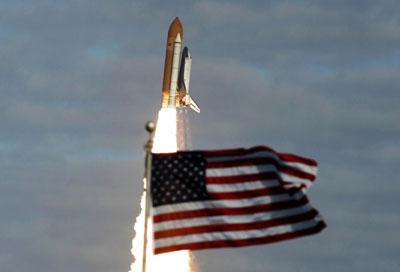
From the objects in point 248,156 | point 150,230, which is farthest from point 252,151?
point 150,230

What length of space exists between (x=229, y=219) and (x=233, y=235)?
677 mm

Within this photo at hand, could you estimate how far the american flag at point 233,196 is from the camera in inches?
2404

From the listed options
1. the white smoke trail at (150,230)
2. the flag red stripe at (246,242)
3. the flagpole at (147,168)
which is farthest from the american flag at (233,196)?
the white smoke trail at (150,230)

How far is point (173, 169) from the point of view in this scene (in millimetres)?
61625

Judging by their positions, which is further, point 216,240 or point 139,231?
point 139,231

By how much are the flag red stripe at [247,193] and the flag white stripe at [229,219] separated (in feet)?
2.57

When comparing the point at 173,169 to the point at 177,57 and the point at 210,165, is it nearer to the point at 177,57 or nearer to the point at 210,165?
the point at 210,165

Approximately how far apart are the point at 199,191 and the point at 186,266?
260 ft

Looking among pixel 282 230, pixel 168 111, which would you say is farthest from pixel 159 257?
pixel 282 230

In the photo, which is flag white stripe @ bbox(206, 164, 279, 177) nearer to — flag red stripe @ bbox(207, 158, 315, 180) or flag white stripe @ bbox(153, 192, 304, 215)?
flag red stripe @ bbox(207, 158, 315, 180)

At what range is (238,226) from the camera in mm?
61469

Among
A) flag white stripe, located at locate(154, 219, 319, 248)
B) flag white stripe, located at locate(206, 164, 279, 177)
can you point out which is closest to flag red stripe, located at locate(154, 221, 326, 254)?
flag white stripe, located at locate(154, 219, 319, 248)

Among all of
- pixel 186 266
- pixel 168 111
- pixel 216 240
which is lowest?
pixel 216 240

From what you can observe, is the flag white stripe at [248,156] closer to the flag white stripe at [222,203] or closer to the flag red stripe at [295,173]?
the flag red stripe at [295,173]
